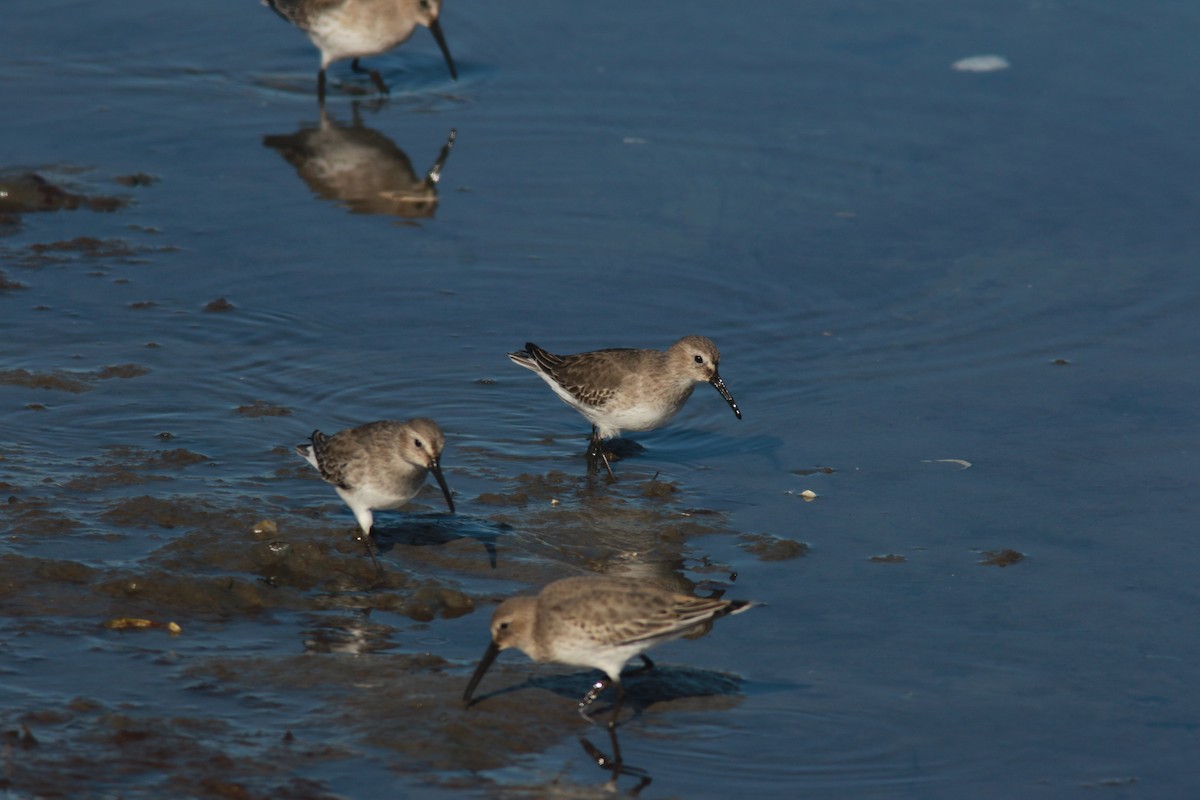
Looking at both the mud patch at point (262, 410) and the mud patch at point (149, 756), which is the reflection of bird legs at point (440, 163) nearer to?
the mud patch at point (262, 410)

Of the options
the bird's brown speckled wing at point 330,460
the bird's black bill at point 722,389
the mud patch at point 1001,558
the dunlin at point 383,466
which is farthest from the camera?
the bird's black bill at point 722,389

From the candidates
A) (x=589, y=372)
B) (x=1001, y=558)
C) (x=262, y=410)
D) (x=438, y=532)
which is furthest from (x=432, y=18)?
(x=1001, y=558)

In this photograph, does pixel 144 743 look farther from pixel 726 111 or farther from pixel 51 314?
pixel 726 111

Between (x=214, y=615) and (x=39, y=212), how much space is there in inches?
291

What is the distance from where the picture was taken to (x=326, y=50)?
18.4 metres

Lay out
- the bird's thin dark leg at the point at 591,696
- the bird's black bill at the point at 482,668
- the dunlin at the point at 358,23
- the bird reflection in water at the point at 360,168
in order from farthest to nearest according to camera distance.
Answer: the dunlin at the point at 358,23
the bird reflection in water at the point at 360,168
the bird's thin dark leg at the point at 591,696
the bird's black bill at the point at 482,668

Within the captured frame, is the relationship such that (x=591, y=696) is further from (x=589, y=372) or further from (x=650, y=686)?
(x=589, y=372)

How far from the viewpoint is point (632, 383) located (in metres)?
11.0

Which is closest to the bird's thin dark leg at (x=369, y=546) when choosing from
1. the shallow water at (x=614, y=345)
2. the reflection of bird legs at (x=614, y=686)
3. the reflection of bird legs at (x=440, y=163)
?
the shallow water at (x=614, y=345)

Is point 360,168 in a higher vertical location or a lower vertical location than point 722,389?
higher

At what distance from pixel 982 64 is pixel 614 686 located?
12.2 m

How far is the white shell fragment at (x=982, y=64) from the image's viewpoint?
1817 cm

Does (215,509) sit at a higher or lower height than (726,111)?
lower

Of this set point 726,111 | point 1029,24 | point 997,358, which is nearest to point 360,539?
point 997,358
